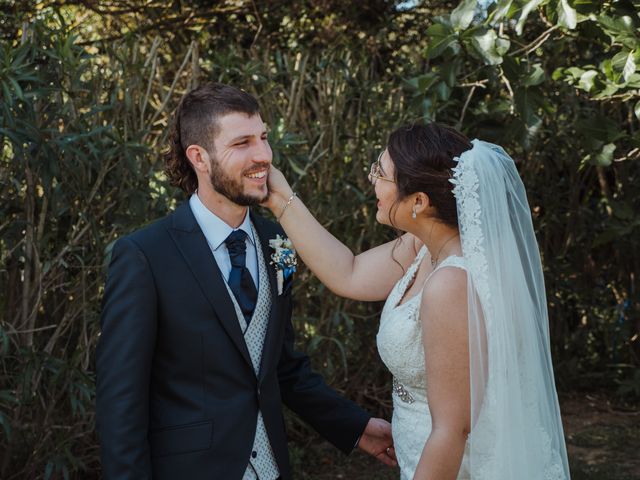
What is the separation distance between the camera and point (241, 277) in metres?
2.49

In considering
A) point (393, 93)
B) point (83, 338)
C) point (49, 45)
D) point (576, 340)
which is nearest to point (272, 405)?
point (83, 338)

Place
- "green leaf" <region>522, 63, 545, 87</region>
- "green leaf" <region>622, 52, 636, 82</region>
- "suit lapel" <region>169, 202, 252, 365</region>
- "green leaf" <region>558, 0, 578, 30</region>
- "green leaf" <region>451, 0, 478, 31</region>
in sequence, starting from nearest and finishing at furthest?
"suit lapel" <region>169, 202, 252, 365</region>, "green leaf" <region>558, 0, 578, 30</region>, "green leaf" <region>622, 52, 636, 82</region>, "green leaf" <region>451, 0, 478, 31</region>, "green leaf" <region>522, 63, 545, 87</region>

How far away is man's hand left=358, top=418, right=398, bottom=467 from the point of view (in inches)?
110

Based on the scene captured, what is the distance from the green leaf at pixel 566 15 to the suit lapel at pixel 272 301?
4.52 ft

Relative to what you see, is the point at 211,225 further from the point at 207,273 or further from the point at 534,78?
the point at 534,78

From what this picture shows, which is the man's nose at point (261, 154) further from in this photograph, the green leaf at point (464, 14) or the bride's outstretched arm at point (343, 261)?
the green leaf at point (464, 14)

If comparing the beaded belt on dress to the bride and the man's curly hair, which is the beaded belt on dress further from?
the man's curly hair

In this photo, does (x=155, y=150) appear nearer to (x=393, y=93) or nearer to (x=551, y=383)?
(x=393, y=93)

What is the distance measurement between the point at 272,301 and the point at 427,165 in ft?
1.97

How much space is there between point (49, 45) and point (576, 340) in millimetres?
4599

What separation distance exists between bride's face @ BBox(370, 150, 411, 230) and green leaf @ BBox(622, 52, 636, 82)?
145 centimetres

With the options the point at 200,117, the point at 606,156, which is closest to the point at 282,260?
the point at 200,117

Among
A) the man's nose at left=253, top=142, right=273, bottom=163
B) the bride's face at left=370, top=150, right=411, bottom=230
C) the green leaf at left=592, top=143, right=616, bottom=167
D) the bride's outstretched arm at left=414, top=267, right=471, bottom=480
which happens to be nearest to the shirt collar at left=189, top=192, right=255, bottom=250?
the man's nose at left=253, top=142, right=273, bottom=163

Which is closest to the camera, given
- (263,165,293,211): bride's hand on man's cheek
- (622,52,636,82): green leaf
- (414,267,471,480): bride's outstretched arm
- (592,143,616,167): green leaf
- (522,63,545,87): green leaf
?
(414,267,471,480): bride's outstretched arm
